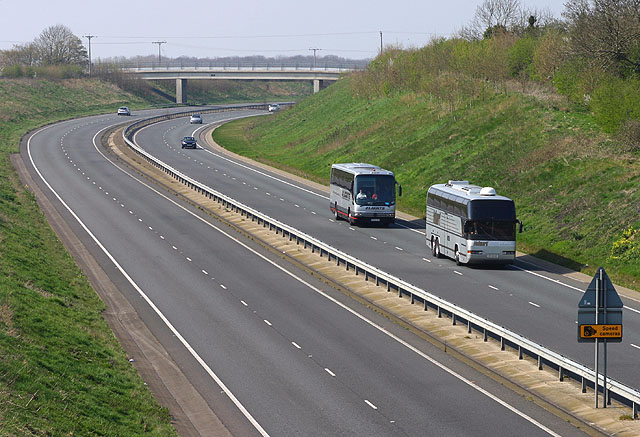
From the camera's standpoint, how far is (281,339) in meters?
29.2

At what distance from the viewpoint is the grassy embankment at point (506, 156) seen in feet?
152

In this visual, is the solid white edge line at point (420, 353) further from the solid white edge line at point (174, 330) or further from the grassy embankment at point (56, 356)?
the grassy embankment at point (56, 356)

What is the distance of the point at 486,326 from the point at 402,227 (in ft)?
84.7

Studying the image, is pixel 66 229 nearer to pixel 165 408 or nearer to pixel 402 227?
pixel 402 227

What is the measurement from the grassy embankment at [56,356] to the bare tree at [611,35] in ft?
129

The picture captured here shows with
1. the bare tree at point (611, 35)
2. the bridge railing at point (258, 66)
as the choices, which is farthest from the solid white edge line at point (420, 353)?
the bridge railing at point (258, 66)

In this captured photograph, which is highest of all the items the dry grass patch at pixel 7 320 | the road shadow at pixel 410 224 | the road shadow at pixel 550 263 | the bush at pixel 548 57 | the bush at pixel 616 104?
the bush at pixel 548 57

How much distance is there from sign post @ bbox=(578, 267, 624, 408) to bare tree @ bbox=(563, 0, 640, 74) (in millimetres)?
43688

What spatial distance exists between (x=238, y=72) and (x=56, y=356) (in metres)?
161

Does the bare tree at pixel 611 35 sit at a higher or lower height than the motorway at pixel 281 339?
higher

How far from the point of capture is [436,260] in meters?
43.2

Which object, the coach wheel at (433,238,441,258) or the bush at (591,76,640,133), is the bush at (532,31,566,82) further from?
the coach wheel at (433,238,441,258)

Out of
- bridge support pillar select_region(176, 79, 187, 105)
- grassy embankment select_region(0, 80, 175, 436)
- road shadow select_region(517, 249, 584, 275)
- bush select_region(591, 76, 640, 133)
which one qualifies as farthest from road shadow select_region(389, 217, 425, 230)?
bridge support pillar select_region(176, 79, 187, 105)

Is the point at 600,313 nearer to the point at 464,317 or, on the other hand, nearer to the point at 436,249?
the point at 464,317
